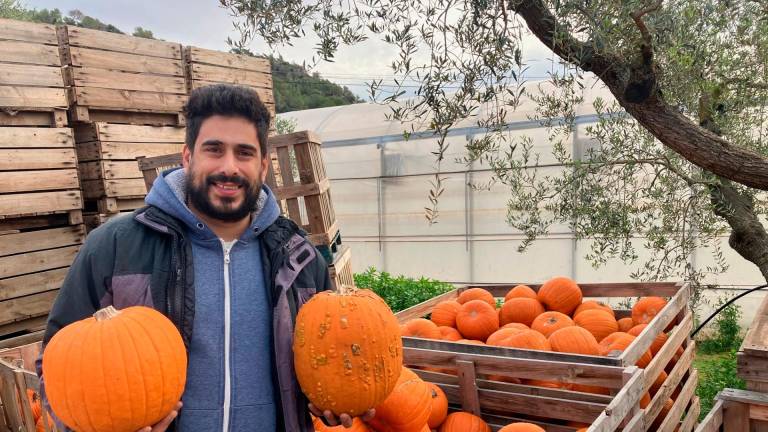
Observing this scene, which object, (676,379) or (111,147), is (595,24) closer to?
(676,379)

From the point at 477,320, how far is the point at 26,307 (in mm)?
4426

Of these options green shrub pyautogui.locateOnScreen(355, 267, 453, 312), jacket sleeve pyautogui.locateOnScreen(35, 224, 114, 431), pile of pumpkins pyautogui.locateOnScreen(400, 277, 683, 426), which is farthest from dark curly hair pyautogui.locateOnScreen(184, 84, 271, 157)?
green shrub pyautogui.locateOnScreen(355, 267, 453, 312)

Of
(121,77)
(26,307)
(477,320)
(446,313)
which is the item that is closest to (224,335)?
(477,320)

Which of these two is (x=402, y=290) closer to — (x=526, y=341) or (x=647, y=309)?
(x=647, y=309)

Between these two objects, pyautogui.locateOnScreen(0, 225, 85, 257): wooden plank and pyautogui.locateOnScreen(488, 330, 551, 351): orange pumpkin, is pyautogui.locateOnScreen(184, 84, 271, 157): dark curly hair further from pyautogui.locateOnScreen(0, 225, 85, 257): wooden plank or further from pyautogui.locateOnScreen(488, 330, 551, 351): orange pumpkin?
pyautogui.locateOnScreen(0, 225, 85, 257): wooden plank

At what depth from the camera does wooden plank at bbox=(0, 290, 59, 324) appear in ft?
17.0

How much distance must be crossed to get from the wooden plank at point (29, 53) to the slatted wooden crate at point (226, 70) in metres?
1.53

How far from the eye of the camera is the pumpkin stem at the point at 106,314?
1616mm

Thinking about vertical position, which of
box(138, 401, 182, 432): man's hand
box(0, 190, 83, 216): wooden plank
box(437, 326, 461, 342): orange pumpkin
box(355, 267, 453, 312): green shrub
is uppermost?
box(0, 190, 83, 216): wooden plank

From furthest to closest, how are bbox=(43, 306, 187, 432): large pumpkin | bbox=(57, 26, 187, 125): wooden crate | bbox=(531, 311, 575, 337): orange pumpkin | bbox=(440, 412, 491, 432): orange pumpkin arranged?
1. bbox=(57, 26, 187, 125): wooden crate
2. bbox=(531, 311, 575, 337): orange pumpkin
3. bbox=(440, 412, 491, 432): orange pumpkin
4. bbox=(43, 306, 187, 432): large pumpkin

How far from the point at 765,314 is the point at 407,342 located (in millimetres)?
2291

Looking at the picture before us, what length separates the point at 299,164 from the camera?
4.60 meters

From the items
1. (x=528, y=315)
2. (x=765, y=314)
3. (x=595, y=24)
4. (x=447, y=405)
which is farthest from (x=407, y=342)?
(x=765, y=314)

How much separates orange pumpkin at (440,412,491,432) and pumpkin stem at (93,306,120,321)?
181cm
